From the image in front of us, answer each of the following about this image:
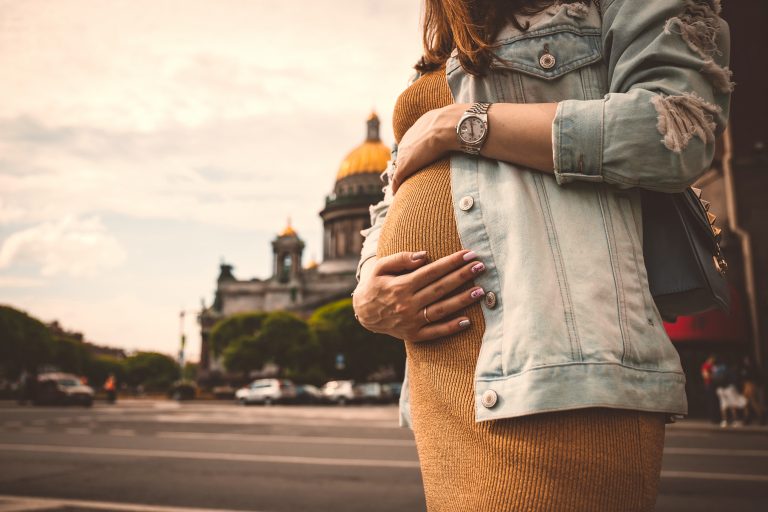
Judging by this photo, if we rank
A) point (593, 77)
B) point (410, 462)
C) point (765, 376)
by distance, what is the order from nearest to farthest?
point (593, 77), point (410, 462), point (765, 376)

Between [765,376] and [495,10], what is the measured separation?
21.5 meters

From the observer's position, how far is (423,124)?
1575 millimetres

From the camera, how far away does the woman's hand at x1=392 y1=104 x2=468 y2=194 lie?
4.93 feet

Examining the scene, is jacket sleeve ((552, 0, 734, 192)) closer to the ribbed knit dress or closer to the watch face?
the watch face

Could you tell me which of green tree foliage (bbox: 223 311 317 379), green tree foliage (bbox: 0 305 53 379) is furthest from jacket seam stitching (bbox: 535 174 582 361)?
green tree foliage (bbox: 0 305 53 379)

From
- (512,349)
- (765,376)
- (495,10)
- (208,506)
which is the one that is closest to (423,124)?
(495,10)

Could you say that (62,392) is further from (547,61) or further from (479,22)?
(547,61)

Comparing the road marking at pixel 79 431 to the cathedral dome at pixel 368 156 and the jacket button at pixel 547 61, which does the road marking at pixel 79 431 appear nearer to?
the jacket button at pixel 547 61

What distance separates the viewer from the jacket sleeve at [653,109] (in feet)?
4.33

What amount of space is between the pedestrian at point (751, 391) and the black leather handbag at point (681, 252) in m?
18.1

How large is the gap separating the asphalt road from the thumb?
4.57 meters

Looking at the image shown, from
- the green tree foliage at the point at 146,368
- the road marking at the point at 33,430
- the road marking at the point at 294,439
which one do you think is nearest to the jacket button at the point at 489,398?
the road marking at the point at 294,439

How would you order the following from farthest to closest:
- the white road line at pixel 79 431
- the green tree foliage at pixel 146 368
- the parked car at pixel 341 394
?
1. the green tree foliage at pixel 146 368
2. the parked car at pixel 341 394
3. the white road line at pixel 79 431

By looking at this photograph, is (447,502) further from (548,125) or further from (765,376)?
(765,376)
